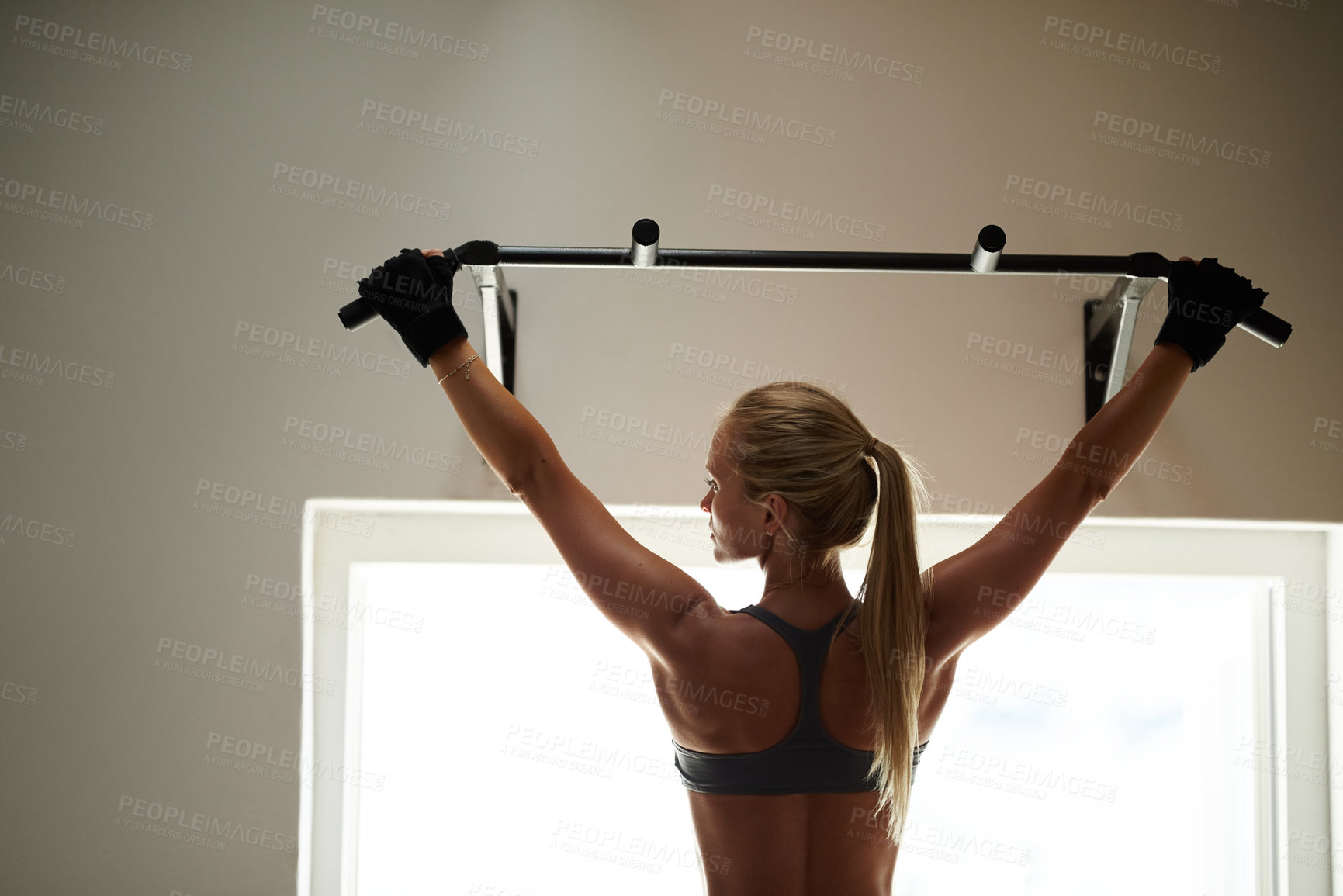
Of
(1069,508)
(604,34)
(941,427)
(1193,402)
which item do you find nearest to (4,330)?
(604,34)

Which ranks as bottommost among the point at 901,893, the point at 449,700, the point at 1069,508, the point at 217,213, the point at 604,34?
the point at 901,893

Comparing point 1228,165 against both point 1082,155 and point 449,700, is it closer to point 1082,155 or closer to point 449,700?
point 1082,155

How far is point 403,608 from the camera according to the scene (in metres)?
1.80

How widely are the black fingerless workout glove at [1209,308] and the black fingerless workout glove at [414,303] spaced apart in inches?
36.7

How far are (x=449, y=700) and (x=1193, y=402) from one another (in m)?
1.44

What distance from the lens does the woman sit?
1114mm

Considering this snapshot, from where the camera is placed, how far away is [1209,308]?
1251 mm

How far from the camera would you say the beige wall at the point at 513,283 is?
1.57 metres

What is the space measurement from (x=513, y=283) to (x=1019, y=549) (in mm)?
930
